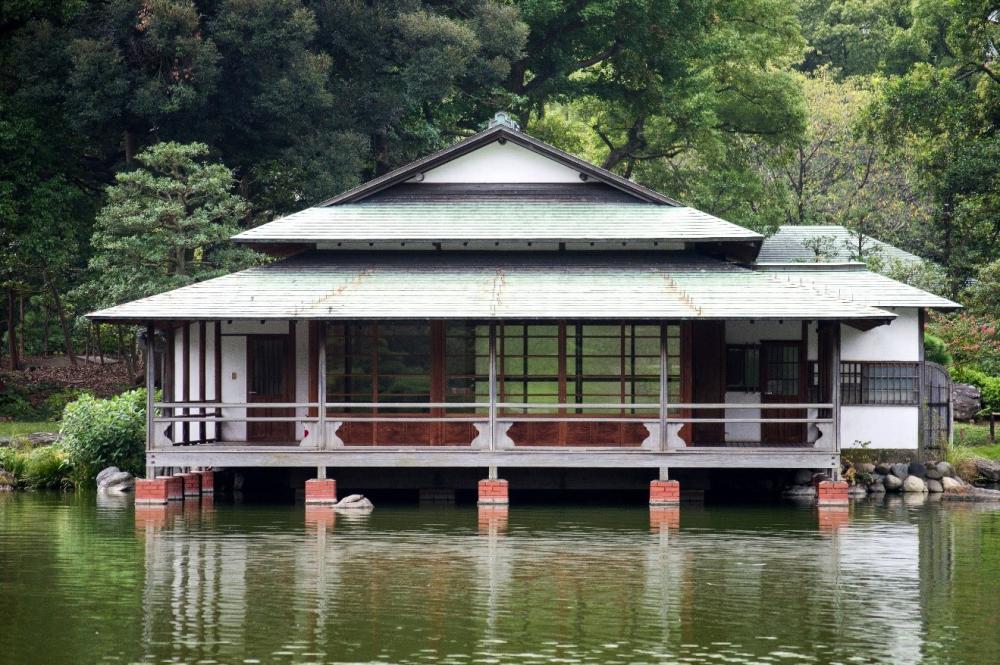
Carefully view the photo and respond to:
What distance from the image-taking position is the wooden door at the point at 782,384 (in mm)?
30703

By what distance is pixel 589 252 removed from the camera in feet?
103

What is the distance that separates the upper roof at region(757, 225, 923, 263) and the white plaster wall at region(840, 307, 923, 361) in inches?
507

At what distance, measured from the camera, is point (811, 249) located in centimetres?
4556

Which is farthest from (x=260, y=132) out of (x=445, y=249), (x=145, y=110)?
(x=445, y=249)

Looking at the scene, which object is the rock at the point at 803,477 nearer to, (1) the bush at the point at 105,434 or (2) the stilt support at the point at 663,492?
(2) the stilt support at the point at 663,492

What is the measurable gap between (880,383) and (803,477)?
2670mm

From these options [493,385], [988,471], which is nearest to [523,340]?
[493,385]

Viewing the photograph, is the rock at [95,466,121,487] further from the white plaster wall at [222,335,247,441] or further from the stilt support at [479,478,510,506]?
the stilt support at [479,478,510,506]

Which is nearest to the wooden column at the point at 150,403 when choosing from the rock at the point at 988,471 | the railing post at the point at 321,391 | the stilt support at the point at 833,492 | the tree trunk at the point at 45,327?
the railing post at the point at 321,391

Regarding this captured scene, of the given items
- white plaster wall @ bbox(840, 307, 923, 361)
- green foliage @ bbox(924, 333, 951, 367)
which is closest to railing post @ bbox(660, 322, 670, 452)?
white plaster wall @ bbox(840, 307, 923, 361)

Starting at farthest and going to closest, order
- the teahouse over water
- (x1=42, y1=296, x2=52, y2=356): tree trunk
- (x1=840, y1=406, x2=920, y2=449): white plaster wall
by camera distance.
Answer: (x1=42, y1=296, x2=52, y2=356): tree trunk → (x1=840, y1=406, x2=920, y2=449): white plaster wall → the teahouse over water

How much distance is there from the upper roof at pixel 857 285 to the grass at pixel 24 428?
1786 cm

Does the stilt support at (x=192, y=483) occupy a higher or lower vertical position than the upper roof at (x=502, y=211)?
lower

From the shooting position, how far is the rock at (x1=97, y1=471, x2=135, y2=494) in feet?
101
